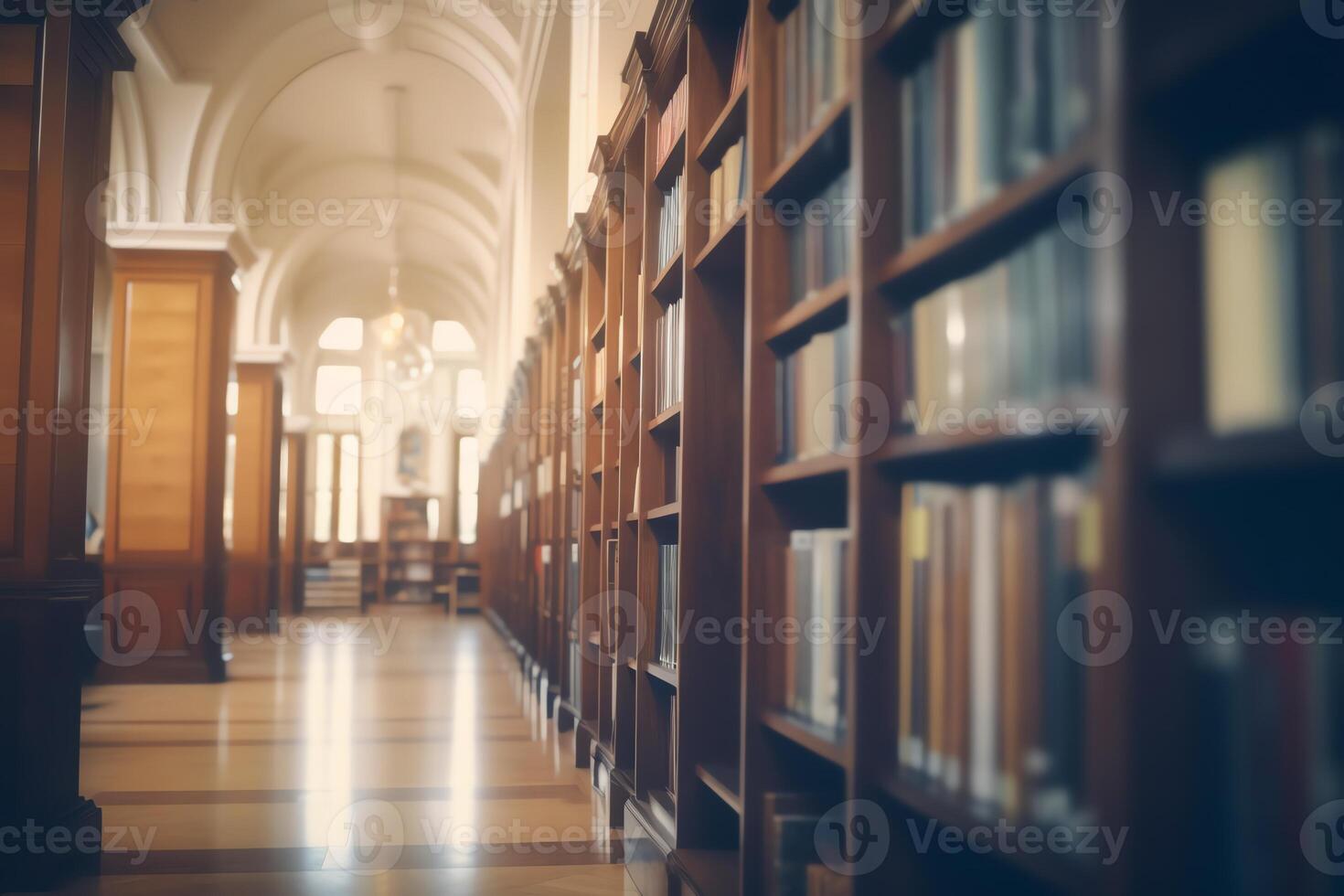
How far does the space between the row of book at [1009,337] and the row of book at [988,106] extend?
0.10m

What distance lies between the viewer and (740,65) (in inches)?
100

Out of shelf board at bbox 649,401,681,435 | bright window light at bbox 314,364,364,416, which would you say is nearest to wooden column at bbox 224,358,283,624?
bright window light at bbox 314,364,364,416

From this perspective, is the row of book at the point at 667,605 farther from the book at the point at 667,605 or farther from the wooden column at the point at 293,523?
the wooden column at the point at 293,523

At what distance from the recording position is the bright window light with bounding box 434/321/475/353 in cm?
2145

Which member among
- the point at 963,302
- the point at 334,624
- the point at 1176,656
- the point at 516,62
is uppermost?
the point at 516,62

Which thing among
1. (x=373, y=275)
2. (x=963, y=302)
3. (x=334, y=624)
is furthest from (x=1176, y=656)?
(x=373, y=275)

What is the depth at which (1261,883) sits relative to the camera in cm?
88

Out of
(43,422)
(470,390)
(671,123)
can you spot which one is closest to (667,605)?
(671,123)

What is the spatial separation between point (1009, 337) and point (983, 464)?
26 cm

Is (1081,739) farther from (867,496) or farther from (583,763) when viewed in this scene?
(583,763)

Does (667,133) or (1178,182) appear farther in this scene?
(667,133)

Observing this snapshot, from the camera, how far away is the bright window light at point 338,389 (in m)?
20.9

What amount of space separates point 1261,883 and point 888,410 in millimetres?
740

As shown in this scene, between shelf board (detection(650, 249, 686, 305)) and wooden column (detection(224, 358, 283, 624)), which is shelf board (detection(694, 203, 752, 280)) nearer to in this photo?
shelf board (detection(650, 249, 686, 305))
